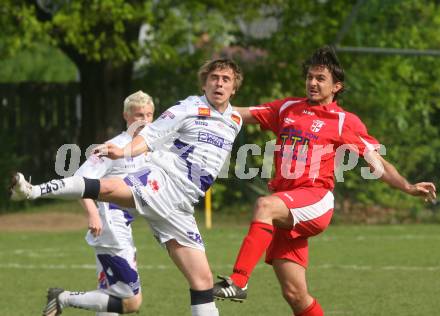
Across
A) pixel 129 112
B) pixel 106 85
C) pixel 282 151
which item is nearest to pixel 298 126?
pixel 282 151

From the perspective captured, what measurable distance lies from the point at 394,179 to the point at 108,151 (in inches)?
82.1

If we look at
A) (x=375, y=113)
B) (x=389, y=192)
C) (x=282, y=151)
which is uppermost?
(x=282, y=151)

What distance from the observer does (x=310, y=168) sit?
792 cm

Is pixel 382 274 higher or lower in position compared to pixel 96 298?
lower

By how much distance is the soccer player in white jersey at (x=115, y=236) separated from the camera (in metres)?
8.05

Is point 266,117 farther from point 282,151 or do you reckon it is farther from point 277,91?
point 277,91

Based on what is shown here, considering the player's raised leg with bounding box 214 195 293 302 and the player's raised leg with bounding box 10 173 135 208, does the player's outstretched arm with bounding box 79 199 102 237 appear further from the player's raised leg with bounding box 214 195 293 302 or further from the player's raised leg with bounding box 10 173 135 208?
the player's raised leg with bounding box 214 195 293 302

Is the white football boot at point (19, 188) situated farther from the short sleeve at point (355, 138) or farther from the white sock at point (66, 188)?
the short sleeve at point (355, 138)

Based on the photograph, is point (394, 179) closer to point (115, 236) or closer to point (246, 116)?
point (246, 116)

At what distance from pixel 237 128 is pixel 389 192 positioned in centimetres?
1268

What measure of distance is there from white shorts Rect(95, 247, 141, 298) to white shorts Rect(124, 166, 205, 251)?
62 centimetres

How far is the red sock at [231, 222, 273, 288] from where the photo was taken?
731 centimetres

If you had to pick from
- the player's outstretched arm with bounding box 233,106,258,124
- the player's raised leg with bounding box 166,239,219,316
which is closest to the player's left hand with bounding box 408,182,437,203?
the player's outstretched arm with bounding box 233,106,258,124

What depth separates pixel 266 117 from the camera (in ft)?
27.3
